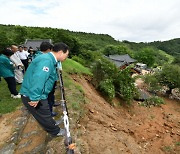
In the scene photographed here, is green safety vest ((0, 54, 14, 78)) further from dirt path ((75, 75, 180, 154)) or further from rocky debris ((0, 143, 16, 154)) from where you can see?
dirt path ((75, 75, 180, 154))

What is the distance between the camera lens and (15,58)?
8.51 m

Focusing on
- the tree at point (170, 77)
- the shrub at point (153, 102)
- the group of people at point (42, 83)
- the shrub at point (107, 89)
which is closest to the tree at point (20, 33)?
the tree at point (170, 77)

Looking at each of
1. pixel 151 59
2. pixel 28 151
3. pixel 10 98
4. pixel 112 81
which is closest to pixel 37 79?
pixel 28 151

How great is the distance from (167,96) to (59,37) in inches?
789

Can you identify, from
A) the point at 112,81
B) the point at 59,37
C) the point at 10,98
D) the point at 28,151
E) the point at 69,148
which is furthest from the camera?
the point at 59,37

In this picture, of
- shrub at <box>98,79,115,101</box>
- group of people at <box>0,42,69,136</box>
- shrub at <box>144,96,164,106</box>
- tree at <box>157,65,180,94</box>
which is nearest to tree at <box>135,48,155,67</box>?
tree at <box>157,65,180,94</box>

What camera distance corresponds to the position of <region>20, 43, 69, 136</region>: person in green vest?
3.39m

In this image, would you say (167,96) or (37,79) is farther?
(167,96)

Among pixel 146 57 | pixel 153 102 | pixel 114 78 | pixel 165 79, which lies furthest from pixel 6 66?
pixel 146 57

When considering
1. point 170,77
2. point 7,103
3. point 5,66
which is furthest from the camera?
point 170,77

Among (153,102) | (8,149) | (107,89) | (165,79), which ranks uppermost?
(8,149)

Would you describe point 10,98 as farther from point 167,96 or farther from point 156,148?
point 167,96

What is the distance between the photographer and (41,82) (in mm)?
3391

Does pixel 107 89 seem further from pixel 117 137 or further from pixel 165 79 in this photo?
pixel 165 79
